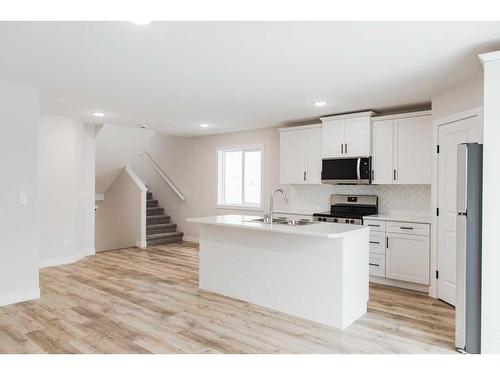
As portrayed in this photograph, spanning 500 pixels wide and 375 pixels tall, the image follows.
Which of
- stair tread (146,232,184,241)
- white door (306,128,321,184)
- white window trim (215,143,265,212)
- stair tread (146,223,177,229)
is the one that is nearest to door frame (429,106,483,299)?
white door (306,128,321,184)

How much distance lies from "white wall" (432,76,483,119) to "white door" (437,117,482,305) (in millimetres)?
167

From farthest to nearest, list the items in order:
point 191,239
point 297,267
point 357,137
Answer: point 191,239 < point 357,137 < point 297,267

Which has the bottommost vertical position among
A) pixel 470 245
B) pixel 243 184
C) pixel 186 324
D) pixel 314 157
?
pixel 186 324

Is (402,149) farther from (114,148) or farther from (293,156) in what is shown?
(114,148)

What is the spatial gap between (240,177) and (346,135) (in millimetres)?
2711

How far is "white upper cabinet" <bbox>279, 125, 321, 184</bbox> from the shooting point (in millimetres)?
5793

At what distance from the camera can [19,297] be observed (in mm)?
4004

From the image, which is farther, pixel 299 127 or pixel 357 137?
pixel 299 127

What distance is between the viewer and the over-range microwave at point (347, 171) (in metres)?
5.14

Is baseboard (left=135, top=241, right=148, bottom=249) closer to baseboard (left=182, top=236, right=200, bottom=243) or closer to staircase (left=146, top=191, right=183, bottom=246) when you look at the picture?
staircase (left=146, top=191, right=183, bottom=246)

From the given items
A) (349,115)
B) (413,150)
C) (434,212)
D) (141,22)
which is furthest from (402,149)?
(141,22)

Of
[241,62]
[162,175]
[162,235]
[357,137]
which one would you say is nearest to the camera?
[241,62]
